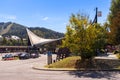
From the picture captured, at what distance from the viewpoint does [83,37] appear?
109ft

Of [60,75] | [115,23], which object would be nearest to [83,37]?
[115,23]

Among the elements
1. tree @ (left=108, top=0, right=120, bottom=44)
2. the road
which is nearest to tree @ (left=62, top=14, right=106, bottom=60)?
tree @ (left=108, top=0, right=120, bottom=44)

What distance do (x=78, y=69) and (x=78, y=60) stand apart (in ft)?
11.2

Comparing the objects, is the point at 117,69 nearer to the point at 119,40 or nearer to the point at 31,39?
the point at 119,40

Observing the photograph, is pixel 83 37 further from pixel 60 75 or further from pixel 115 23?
pixel 60 75

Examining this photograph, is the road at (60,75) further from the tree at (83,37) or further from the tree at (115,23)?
the tree at (115,23)

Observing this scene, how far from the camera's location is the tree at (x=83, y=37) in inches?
1300

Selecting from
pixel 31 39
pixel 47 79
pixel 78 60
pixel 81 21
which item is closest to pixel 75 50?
pixel 78 60

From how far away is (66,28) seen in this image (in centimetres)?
3372

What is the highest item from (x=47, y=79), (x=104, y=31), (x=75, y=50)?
(x=104, y=31)

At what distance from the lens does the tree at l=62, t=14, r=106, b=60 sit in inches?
1300

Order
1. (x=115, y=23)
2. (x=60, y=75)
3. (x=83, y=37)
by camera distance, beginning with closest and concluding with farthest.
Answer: (x=60, y=75) < (x=83, y=37) < (x=115, y=23)

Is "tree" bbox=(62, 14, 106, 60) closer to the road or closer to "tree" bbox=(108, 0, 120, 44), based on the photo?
"tree" bbox=(108, 0, 120, 44)

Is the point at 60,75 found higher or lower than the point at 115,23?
lower
